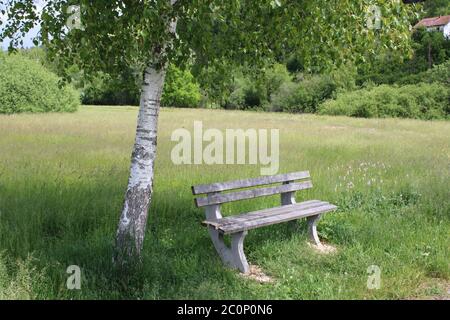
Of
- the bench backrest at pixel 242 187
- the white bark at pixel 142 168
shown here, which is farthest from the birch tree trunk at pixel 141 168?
the bench backrest at pixel 242 187

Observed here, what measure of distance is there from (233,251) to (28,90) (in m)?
37.5

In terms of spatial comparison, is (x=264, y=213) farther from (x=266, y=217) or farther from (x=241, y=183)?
(x=241, y=183)

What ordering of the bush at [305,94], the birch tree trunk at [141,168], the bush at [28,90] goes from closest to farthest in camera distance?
1. the birch tree trunk at [141,168]
2. the bush at [28,90]
3. the bush at [305,94]

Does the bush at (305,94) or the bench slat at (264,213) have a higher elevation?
the bush at (305,94)

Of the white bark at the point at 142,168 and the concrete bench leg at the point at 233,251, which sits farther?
the concrete bench leg at the point at 233,251

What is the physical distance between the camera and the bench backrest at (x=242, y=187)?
514 centimetres

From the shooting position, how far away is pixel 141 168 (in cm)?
466

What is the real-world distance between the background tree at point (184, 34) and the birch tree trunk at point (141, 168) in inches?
0.4

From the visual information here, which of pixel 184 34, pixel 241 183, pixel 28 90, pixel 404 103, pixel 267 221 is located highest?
pixel 28 90

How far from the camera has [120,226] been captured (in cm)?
477

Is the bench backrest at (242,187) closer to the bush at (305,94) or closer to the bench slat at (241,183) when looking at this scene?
the bench slat at (241,183)

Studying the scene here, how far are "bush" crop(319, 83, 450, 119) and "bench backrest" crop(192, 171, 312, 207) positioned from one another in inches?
1420

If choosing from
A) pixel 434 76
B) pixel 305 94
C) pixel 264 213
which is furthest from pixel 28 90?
pixel 434 76

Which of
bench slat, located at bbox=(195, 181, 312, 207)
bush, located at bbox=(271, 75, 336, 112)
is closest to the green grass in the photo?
bench slat, located at bbox=(195, 181, 312, 207)
